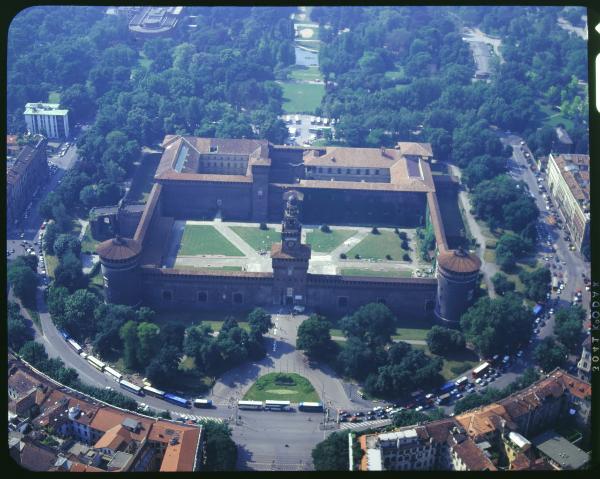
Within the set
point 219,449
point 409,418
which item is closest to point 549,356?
point 409,418

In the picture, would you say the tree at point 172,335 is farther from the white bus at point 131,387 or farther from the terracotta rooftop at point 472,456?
the terracotta rooftop at point 472,456

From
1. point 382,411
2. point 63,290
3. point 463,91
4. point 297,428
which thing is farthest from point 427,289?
point 463,91

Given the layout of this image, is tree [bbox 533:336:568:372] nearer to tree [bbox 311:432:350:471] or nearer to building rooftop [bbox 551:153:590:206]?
tree [bbox 311:432:350:471]

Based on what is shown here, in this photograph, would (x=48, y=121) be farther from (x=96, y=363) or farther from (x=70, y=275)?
(x=96, y=363)

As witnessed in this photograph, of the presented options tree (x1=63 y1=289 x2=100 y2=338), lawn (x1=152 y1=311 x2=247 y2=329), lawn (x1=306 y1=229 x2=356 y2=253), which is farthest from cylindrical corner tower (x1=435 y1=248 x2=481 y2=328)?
tree (x1=63 y1=289 x2=100 y2=338)

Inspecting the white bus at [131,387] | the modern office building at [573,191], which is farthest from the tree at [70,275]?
the modern office building at [573,191]

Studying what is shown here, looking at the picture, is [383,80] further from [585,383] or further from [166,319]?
[585,383]
